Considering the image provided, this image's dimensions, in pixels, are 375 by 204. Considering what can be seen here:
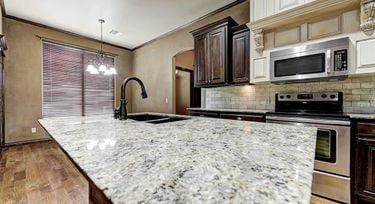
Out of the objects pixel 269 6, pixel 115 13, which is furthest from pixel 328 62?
pixel 115 13

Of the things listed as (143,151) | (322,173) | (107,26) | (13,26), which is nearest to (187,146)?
(143,151)

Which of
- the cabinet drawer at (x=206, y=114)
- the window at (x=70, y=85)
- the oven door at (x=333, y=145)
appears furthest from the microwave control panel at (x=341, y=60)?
the window at (x=70, y=85)

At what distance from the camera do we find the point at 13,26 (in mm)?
4016

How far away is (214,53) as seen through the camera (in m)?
3.34

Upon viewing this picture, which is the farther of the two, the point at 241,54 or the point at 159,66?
the point at 159,66

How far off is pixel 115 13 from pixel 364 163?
14.1 feet

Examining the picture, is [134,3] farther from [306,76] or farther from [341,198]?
[341,198]

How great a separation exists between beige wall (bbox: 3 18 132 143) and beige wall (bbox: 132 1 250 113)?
2.27 meters

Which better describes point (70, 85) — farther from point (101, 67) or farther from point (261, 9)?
point (261, 9)

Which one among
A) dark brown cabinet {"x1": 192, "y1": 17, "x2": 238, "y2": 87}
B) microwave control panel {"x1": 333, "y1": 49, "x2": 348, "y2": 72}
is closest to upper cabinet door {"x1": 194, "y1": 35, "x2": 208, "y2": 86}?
dark brown cabinet {"x1": 192, "y1": 17, "x2": 238, "y2": 87}

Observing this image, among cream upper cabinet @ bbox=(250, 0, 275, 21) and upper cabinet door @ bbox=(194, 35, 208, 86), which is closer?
cream upper cabinet @ bbox=(250, 0, 275, 21)

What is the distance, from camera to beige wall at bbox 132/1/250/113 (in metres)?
4.50

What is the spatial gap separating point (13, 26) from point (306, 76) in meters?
5.56

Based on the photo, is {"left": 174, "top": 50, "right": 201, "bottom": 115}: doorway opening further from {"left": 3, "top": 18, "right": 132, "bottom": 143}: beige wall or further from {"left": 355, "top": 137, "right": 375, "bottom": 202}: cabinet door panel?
{"left": 355, "top": 137, "right": 375, "bottom": 202}: cabinet door panel
